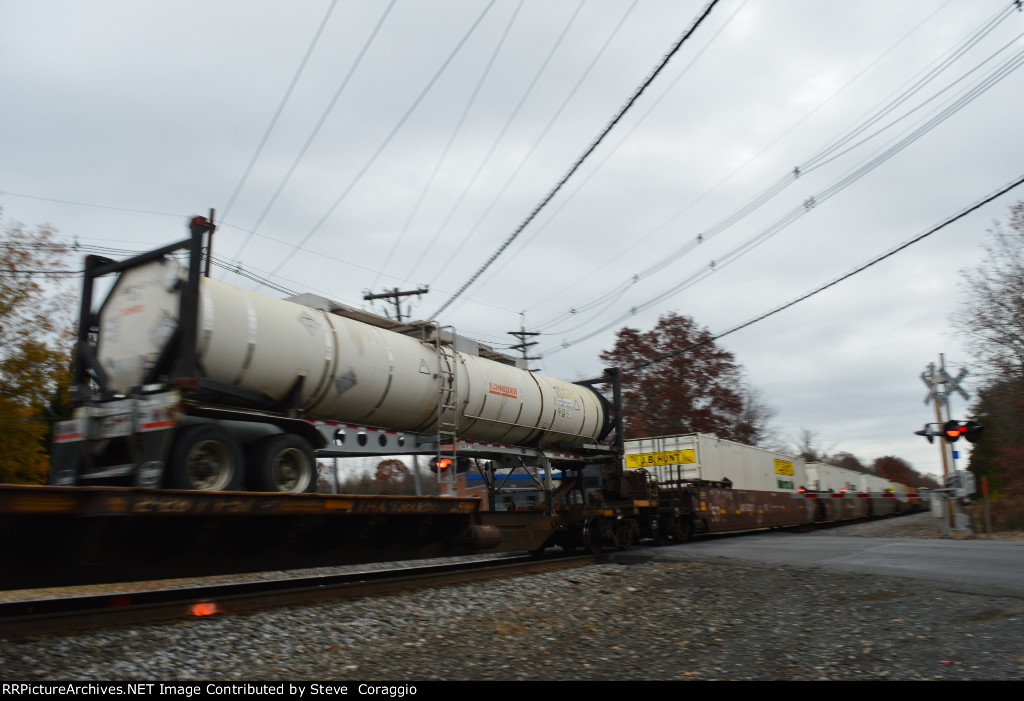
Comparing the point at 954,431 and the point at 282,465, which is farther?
the point at 954,431

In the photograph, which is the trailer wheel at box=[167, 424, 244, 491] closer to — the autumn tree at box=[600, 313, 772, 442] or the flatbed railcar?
the flatbed railcar

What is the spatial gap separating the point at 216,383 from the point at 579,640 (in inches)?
181

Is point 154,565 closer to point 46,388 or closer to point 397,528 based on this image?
point 397,528

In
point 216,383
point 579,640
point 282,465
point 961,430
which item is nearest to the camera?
point 579,640

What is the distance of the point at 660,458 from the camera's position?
69.3 feet

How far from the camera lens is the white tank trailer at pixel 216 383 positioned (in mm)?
7254

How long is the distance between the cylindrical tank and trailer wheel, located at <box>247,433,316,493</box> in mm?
602

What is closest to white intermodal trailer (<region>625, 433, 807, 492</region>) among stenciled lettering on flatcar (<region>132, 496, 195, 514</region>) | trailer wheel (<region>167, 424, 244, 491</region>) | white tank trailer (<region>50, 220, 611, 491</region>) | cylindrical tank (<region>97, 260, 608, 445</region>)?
cylindrical tank (<region>97, 260, 608, 445</region>)

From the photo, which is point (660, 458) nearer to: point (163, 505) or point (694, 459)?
point (694, 459)

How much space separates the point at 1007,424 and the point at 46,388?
37.3 m

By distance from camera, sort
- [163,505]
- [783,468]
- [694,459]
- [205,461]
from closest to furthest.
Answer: [163,505]
[205,461]
[694,459]
[783,468]

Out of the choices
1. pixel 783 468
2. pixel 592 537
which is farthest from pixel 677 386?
pixel 592 537

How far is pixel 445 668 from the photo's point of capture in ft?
19.0
